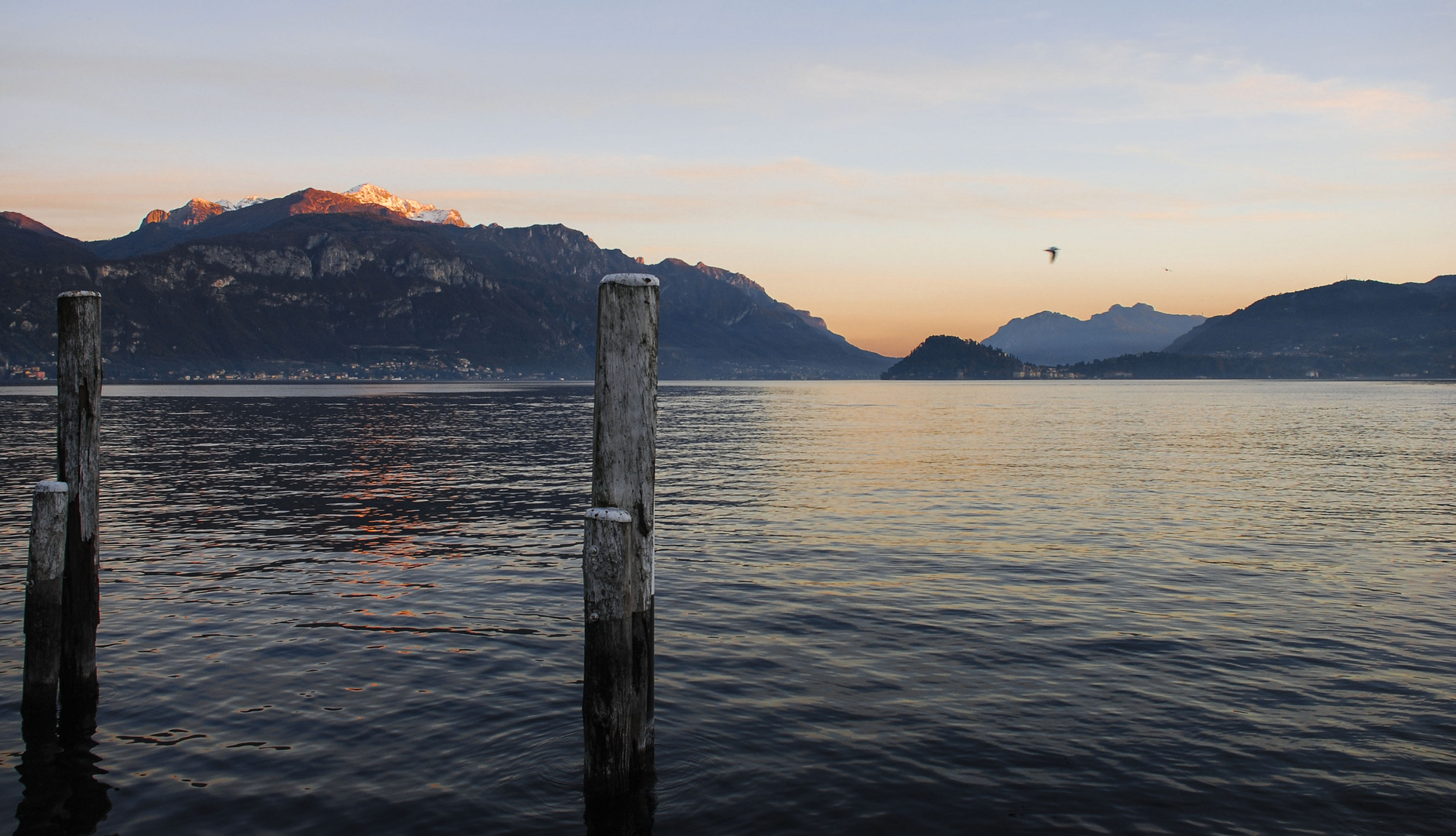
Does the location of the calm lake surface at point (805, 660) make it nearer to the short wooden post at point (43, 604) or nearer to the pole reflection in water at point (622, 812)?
the pole reflection in water at point (622, 812)

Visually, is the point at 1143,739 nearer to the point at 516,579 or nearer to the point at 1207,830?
the point at 1207,830

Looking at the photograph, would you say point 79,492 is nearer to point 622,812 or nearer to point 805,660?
point 622,812

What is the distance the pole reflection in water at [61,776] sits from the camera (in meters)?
9.81

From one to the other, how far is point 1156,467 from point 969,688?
39.3 m

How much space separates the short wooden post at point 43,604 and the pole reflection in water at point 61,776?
344mm

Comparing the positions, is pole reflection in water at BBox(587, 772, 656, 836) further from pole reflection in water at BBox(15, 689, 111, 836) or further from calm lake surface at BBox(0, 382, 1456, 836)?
pole reflection in water at BBox(15, 689, 111, 836)

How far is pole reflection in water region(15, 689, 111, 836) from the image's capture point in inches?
386

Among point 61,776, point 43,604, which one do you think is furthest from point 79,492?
point 61,776

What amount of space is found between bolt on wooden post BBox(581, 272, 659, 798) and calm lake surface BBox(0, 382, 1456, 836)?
90 centimetres

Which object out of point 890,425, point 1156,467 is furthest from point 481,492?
point 890,425

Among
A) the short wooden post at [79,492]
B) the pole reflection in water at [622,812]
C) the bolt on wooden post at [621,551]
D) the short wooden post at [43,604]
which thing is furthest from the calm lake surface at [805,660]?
the bolt on wooden post at [621,551]

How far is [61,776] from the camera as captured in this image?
35.4 feet

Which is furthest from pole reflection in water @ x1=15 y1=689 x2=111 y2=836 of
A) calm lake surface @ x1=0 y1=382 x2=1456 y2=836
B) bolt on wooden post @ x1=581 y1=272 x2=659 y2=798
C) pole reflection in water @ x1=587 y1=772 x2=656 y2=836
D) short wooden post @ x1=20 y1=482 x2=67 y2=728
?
bolt on wooden post @ x1=581 y1=272 x2=659 y2=798

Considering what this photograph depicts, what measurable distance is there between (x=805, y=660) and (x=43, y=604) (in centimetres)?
1131
